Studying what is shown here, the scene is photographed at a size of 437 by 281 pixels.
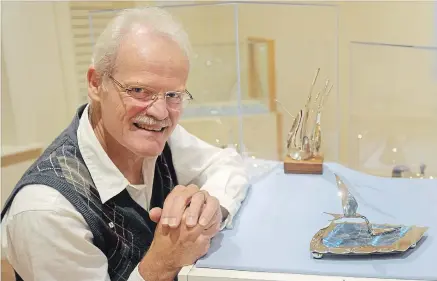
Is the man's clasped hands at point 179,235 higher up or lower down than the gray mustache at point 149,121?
lower down

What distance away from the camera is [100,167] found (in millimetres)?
943

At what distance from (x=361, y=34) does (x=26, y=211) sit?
196cm

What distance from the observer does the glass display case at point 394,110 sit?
193 centimetres

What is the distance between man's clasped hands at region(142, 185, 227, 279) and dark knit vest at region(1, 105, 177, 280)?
12cm

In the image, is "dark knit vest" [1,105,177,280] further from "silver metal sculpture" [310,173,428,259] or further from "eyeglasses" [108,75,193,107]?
"silver metal sculpture" [310,173,428,259]

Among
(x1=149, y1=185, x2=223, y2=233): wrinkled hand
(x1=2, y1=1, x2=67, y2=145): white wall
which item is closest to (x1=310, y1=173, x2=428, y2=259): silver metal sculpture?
(x1=149, y1=185, x2=223, y2=233): wrinkled hand

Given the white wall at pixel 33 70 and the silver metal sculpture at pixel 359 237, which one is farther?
the white wall at pixel 33 70

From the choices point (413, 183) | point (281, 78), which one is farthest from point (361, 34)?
point (413, 183)

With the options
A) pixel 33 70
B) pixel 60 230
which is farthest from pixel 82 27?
pixel 60 230

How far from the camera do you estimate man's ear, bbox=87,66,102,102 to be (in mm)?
941

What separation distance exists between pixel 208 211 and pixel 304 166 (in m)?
0.43

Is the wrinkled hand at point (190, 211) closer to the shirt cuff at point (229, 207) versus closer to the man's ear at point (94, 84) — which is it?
the shirt cuff at point (229, 207)

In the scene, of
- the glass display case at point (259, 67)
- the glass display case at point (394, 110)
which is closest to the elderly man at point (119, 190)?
the glass display case at point (259, 67)

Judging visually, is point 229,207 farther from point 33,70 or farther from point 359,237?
point 33,70
